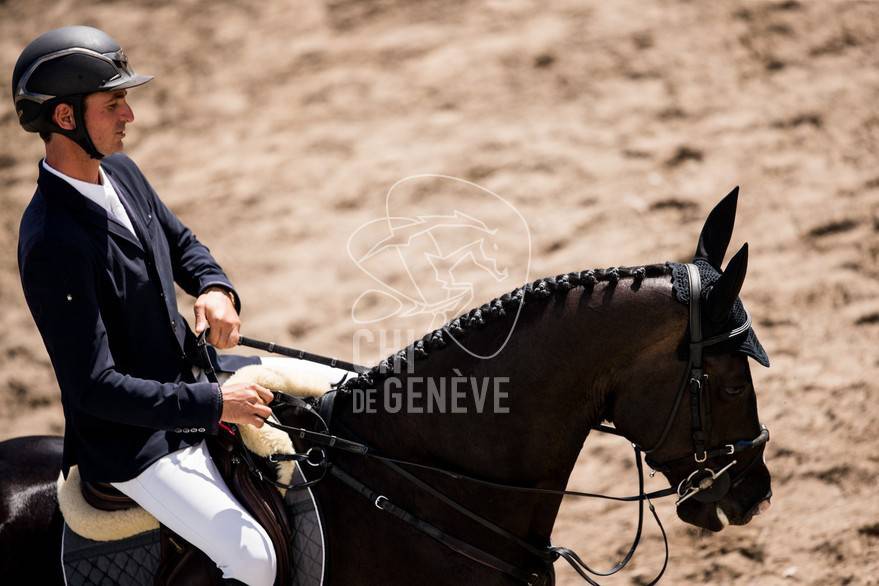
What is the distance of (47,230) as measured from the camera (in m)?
2.80

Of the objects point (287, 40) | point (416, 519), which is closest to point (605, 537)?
point (416, 519)

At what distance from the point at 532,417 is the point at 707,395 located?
0.57m

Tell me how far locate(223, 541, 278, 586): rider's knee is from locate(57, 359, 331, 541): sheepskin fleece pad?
0.87 feet

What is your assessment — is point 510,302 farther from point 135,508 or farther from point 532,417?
point 135,508

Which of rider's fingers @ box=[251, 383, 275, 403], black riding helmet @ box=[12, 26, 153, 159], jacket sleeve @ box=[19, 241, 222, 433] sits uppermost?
black riding helmet @ box=[12, 26, 153, 159]

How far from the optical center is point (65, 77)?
2.85 meters

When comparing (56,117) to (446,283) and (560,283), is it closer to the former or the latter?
(560,283)

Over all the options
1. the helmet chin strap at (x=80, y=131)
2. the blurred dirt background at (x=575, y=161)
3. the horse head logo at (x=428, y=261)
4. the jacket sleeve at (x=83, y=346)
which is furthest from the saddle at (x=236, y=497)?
the horse head logo at (x=428, y=261)

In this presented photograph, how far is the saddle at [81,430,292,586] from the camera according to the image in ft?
9.75

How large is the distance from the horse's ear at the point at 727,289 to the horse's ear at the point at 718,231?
0.31m

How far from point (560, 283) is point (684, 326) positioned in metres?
0.42

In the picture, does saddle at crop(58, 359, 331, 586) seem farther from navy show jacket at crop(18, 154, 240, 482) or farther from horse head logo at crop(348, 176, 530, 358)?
horse head logo at crop(348, 176, 530, 358)

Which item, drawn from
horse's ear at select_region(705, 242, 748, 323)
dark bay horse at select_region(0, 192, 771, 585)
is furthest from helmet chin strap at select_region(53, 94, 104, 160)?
horse's ear at select_region(705, 242, 748, 323)

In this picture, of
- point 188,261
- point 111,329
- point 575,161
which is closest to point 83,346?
point 111,329
